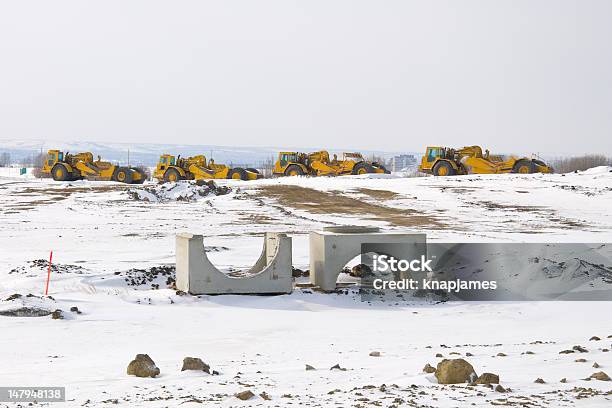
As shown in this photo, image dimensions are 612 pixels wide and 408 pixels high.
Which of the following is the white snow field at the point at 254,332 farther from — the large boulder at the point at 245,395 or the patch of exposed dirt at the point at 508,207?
the patch of exposed dirt at the point at 508,207

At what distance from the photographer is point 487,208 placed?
36.2 metres

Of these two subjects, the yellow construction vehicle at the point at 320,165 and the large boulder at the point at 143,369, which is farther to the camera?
the yellow construction vehicle at the point at 320,165

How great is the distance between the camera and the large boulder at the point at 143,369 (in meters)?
7.75

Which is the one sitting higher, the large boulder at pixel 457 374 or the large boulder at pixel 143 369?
the large boulder at pixel 457 374

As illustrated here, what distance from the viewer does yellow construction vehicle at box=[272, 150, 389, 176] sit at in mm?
59347

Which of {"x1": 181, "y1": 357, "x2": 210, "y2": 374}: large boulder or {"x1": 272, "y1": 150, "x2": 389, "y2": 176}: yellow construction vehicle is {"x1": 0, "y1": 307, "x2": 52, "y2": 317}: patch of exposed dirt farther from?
{"x1": 272, "y1": 150, "x2": 389, "y2": 176}: yellow construction vehicle

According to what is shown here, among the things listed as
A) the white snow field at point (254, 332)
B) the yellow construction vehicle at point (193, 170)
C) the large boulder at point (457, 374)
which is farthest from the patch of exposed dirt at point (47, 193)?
the large boulder at point (457, 374)

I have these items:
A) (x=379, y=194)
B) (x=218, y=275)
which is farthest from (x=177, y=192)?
(x=218, y=275)

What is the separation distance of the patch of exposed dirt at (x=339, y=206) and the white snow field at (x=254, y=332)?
5.96 ft

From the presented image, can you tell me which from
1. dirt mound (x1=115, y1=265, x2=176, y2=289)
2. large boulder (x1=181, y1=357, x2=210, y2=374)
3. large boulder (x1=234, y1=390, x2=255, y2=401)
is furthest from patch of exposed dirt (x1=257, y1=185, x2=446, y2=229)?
large boulder (x1=234, y1=390, x2=255, y2=401)

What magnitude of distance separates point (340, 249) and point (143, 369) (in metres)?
7.44

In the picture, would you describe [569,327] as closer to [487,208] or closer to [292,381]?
[292,381]

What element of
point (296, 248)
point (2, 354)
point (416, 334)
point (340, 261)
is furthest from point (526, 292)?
point (2, 354)

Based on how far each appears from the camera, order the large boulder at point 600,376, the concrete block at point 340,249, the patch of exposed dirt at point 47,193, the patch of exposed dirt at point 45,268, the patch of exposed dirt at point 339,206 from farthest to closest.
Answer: the patch of exposed dirt at point 47,193 < the patch of exposed dirt at point 339,206 < the patch of exposed dirt at point 45,268 < the concrete block at point 340,249 < the large boulder at point 600,376
